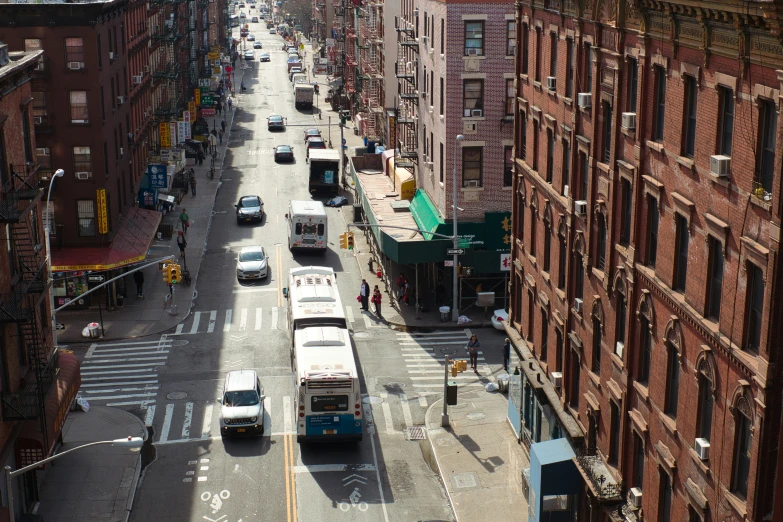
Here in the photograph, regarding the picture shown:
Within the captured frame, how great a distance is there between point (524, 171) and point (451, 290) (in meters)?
19.6

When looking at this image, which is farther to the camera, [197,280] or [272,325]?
[197,280]

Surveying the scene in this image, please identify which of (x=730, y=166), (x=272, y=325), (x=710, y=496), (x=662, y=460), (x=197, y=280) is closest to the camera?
(x=730, y=166)

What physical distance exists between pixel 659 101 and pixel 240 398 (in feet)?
74.7

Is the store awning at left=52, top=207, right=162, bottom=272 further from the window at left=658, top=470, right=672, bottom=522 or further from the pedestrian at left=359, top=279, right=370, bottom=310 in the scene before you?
the window at left=658, top=470, right=672, bottom=522

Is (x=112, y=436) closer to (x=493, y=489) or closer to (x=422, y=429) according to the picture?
(x=422, y=429)

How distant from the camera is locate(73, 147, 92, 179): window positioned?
5666 cm

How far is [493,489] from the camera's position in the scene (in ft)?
118

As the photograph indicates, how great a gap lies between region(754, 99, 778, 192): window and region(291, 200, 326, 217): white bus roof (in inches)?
1931

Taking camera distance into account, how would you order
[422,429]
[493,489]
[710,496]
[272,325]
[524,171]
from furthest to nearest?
[272,325]
[422,429]
[524,171]
[493,489]
[710,496]

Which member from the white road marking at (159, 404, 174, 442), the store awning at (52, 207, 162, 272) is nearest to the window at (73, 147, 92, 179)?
the store awning at (52, 207, 162, 272)

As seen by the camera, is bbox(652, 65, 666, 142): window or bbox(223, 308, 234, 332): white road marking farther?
bbox(223, 308, 234, 332): white road marking

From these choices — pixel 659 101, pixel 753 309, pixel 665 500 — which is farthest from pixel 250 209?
pixel 753 309

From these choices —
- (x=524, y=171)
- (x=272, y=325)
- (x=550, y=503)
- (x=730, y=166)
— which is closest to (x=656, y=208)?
(x=730, y=166)

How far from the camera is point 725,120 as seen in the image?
827 inches
